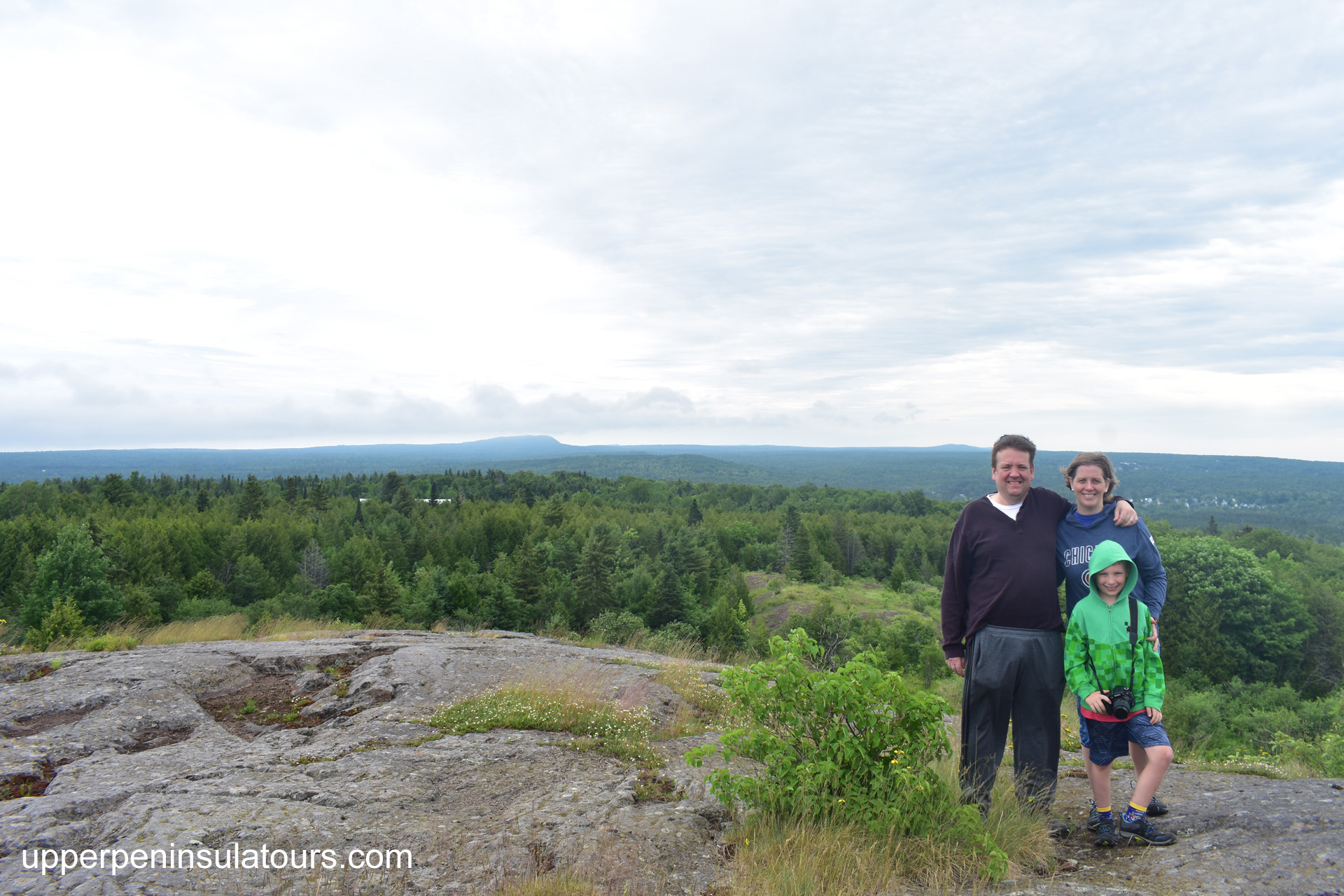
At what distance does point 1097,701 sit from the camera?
14.6ft

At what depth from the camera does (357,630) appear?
588 inches

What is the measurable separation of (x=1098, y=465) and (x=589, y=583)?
44.4 m

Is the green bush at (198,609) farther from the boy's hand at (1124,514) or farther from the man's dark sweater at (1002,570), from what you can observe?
the boy's hand at (1124,514)

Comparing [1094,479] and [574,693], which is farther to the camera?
[574,693]

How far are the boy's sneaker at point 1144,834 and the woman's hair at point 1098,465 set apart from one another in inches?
93.7

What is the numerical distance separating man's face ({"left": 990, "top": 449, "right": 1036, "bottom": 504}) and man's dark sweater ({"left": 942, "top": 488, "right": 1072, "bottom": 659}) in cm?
10

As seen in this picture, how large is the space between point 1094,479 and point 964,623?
1465 mm

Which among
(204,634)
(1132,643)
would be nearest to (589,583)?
(204,634)

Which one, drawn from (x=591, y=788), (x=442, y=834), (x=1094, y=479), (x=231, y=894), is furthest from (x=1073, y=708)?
(x=231, y=894)

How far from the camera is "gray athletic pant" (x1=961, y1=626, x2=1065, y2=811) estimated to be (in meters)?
4.63

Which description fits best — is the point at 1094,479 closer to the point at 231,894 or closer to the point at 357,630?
the point at 231,894

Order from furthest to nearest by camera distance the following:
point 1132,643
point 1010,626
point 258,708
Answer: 1. point 258,708
2. point 1010,626
3. point 1132,643

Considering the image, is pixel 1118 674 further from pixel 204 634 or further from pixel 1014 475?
pixel 204 634

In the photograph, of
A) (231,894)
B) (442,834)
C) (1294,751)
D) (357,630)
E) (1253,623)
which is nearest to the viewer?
(231,894)
